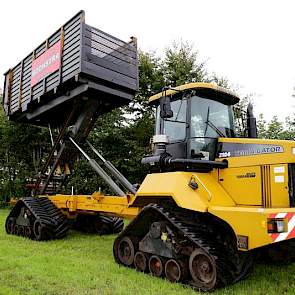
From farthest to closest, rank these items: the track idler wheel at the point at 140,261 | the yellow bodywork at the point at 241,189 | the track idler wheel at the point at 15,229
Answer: the track idler wheel at the point at 15,229 → the track idler wheel at the point at 140,261 → the yellow bodywork at the point at 241,189

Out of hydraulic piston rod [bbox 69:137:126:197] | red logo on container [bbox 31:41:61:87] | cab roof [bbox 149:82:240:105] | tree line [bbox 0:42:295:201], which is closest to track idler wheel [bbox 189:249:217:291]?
cab roof [bbox 149:82:240:105]

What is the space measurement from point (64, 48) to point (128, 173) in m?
8.23

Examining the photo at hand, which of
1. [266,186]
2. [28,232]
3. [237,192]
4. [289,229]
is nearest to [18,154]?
[28,232]

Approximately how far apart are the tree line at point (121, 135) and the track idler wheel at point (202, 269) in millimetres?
10949

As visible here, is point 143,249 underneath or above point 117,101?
underneath

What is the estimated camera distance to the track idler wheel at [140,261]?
5484 millimetres

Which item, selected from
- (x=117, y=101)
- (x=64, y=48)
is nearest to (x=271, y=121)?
(x=117, y=101)

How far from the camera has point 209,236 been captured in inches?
193

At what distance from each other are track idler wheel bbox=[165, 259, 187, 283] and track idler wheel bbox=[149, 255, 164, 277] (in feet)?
0.44

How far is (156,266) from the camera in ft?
17.4

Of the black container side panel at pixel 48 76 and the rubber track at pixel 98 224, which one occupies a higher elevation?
the black container side panel at pixel 48 76

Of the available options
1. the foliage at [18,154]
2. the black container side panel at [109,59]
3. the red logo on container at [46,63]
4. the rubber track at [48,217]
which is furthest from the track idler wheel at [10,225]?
the foliage at [18,154]

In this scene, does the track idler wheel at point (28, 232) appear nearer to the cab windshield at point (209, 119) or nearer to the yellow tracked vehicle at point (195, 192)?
the yellow tracked vehicle at point (195, 192)

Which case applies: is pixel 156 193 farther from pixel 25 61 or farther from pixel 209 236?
pixel 25 61
